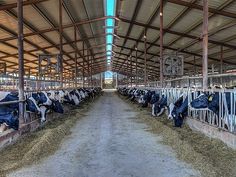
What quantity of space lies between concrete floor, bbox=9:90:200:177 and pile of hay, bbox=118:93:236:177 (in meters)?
0.15

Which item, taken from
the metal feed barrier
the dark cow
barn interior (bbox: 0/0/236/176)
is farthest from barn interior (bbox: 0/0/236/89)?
the metal feed barrier

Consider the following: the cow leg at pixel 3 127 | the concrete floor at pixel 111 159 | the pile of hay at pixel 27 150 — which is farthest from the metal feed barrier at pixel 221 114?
the cow leg at pixel 3 127

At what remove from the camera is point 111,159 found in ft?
16.5

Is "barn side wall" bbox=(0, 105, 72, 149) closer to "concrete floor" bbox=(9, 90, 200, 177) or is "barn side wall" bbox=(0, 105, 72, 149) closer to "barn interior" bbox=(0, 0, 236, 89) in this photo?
"concrete floor" bbox=(9, 90, 200, 177)

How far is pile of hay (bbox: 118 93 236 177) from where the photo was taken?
431 cm

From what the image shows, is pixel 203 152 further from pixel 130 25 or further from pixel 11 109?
pixel 130 25

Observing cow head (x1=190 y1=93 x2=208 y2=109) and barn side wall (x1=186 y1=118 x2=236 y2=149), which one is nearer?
barn side wall (x1=186 y1=118 x2=236 y2=149)

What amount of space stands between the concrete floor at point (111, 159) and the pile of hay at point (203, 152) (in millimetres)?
155

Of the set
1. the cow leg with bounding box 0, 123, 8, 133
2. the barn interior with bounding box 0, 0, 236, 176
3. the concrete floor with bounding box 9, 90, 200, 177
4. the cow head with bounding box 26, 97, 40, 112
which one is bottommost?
the concrete floor with bounding box 9, 90, 200, 177

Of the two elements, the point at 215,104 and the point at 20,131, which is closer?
the point at 215,104

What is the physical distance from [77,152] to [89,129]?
275cm

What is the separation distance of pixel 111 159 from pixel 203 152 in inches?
60.1

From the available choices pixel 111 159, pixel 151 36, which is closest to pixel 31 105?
pixel 111 159

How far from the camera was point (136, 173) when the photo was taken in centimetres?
431
